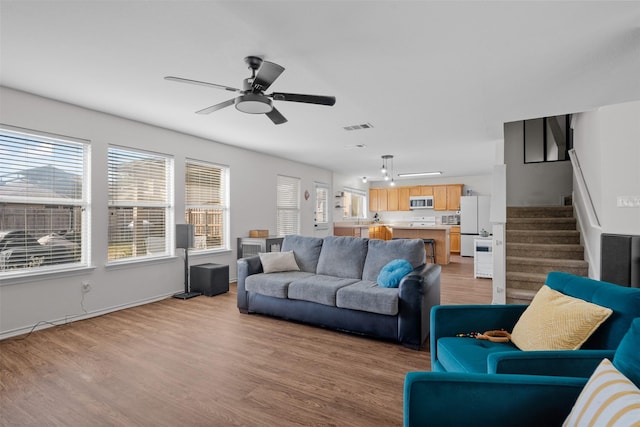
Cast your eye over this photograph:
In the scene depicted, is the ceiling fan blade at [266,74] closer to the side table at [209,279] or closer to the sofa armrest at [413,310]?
the sofa armrest at [413,310]

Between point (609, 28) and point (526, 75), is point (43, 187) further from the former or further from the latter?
point (609, 28)

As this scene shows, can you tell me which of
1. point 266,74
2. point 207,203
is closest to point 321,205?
point 207,203

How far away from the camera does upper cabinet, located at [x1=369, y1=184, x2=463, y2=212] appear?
10016mm

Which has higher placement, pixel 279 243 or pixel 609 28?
pixel 609 28

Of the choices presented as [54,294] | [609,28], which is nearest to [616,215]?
[609,28]

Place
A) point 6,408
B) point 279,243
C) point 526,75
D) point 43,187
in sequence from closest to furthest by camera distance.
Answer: point 6,408
point 526,75
point 43,187
point 279,243

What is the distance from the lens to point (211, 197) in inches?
216

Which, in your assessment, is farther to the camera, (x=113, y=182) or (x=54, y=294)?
(x=113, y=182)

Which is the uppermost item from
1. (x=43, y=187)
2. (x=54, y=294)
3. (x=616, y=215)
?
(x=43, y=187)

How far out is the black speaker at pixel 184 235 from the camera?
15.3 ft

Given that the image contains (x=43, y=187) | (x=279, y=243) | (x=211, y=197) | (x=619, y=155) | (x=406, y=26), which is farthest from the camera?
(x=279, y=243)

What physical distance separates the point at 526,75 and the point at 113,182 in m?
4.75

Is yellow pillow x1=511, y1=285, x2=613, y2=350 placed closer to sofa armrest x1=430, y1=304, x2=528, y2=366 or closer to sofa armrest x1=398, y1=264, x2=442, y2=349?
sofa armrest x1=430, y1=304, x2=528, y2=366

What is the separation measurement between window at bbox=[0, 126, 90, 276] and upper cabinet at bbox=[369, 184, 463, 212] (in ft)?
29.4
